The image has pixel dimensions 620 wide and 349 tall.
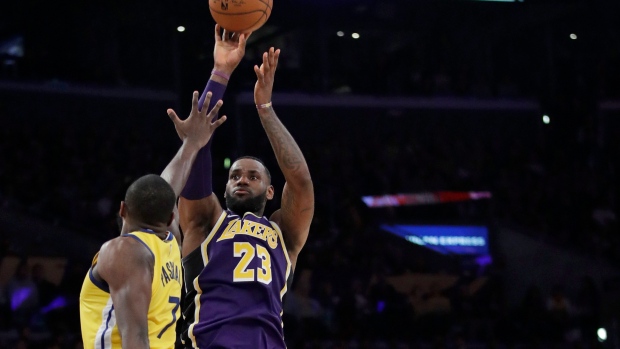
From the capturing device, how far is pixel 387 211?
18031mm

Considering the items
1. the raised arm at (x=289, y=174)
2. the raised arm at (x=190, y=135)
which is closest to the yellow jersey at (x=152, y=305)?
the raised arm at (x=190, y=135)

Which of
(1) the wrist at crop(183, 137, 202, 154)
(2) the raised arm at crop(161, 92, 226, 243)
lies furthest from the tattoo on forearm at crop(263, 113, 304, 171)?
(1) the wrist at crop(183, 137, 202, 154)

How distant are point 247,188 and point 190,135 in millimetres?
645

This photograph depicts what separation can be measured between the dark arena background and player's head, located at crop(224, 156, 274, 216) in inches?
238

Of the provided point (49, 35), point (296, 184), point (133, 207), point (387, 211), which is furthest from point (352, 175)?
point (133, 207)

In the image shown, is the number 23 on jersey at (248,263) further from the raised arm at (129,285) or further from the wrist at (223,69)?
the raised arm at (129,285)

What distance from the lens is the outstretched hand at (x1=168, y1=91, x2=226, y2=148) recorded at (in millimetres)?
4758

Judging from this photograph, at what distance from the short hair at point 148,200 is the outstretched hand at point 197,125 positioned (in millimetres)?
861

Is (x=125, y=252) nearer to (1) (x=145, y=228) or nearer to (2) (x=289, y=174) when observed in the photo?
(1) (x=145, y=228)

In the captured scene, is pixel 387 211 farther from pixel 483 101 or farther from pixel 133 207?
pixel 133 207

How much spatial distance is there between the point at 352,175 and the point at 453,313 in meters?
4.82

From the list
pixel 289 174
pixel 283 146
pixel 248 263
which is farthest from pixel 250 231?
pixel 283 146

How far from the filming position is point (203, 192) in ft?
16.6

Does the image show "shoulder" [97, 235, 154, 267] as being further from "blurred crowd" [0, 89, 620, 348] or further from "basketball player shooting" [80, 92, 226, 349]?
"blurred crowd" [0, 89, 620, 348]
